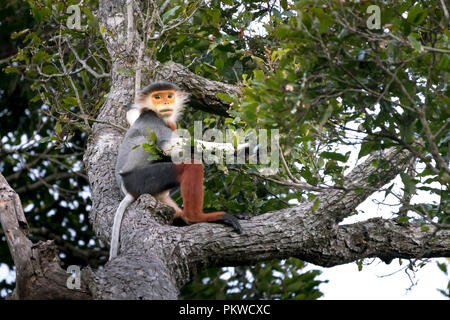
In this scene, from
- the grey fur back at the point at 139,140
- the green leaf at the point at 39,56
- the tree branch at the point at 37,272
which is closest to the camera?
the tree branch at the point at 37,272

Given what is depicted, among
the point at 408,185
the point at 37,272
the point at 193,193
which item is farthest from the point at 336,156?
the point at 37,272

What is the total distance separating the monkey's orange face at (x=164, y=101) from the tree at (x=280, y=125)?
0.72ft

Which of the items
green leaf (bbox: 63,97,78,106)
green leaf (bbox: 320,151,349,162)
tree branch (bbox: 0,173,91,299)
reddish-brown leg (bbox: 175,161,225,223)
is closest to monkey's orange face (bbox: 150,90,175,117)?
green leaf (bbox: 63,97,78,106)

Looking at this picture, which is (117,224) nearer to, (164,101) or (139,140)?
(139,140)

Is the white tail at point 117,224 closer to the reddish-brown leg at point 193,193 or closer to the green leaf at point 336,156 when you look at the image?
the reddish-brown leg at point 193,193

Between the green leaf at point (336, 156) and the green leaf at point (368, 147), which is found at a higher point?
the green leaf at point (368, 147)

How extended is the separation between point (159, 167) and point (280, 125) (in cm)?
186

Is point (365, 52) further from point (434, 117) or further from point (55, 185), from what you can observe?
point (55, 185)

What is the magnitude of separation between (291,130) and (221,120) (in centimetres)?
303

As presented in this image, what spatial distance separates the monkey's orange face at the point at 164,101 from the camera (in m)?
5.57

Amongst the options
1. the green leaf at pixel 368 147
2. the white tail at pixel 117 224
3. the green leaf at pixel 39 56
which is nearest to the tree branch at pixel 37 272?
the white tail at pixel 117 224

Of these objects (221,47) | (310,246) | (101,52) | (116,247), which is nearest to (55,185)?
(101,52)

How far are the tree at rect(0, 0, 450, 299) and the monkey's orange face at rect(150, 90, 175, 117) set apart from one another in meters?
0.22
